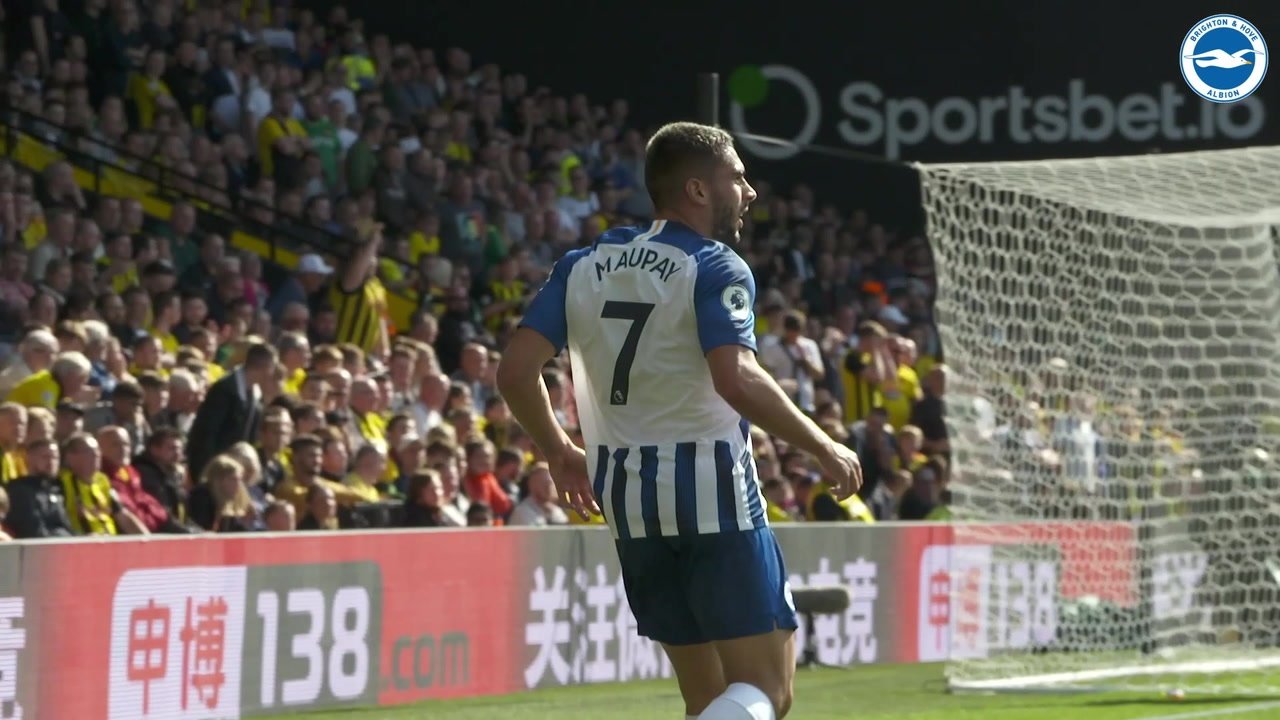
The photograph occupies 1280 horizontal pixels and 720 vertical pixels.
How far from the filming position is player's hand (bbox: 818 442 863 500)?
4.94 meters

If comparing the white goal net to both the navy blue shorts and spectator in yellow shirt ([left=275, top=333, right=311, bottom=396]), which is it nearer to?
spectator in yellow shirt ([left=275, top=333, right=311, bottom=396])

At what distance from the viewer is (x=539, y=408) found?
535 centimetres

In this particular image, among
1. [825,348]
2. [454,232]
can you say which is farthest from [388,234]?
[825,348]

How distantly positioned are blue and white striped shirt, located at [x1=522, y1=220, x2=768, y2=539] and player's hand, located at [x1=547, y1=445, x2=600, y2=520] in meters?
0.06

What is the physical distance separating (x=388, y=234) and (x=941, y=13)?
880 cm

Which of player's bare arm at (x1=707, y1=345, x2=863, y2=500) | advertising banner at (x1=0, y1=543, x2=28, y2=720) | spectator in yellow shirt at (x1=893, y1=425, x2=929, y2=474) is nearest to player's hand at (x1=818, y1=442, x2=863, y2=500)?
player's bare arm at (x1=707, y1=345, x2=863, y2=500)

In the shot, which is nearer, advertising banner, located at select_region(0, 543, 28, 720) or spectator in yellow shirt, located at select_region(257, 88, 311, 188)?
advertising banner, located at select_region(0, 543, 28, 720)

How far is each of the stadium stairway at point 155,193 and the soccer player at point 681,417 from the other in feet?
36.1

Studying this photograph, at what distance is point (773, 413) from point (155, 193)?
12536mm

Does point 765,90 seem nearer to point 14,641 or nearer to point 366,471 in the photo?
point 366,471

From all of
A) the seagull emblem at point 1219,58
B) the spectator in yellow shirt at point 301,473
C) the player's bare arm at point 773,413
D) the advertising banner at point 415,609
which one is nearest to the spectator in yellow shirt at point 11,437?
the advertising banner at point 415,609

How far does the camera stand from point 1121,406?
1375 centimetres

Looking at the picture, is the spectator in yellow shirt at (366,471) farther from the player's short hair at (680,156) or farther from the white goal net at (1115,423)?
the player's short hair at (680,156)

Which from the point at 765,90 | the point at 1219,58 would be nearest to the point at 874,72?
the point at 765,90
